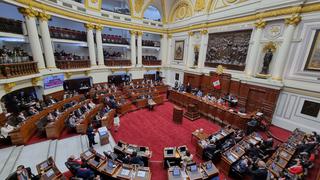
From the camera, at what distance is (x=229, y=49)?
11.8m

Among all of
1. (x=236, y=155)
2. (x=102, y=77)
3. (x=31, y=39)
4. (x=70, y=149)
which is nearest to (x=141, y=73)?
(x=102, y=77)

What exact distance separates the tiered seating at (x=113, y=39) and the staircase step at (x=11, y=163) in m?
11.8

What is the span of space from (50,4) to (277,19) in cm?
1501

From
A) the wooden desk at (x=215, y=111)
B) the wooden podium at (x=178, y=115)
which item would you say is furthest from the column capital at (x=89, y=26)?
the wooden podium at (x=178, y=115)

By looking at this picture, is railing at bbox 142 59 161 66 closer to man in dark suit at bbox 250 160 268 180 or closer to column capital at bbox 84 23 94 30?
column capital at bbox 84 23 94 30

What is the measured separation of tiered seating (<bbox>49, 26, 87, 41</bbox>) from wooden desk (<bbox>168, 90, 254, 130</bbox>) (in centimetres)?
1039

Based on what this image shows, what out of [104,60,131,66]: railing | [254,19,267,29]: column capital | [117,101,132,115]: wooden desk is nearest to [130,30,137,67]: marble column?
[104,60,131,66]: railing

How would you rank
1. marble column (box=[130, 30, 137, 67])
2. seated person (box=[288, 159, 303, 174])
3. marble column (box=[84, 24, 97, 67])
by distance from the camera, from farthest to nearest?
marble column (box=[130, 30, 137, 67]) < marble column (box=[84, 24, 97, 67]) < seated person (box=[288, 159, 303, 174])

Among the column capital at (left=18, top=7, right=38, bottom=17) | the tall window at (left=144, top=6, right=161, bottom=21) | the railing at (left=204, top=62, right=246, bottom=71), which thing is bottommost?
the railing at (left=204, top=62, right=246, bottom=71)

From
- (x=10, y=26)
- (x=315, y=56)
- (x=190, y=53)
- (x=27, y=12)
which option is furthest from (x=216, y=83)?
(x=10, y=26)

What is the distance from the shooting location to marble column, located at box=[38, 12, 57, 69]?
956 cm

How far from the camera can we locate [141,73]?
1797cm

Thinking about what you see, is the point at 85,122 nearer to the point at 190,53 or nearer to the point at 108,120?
the point at 108,120

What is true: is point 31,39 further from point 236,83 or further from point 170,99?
point 236,83
